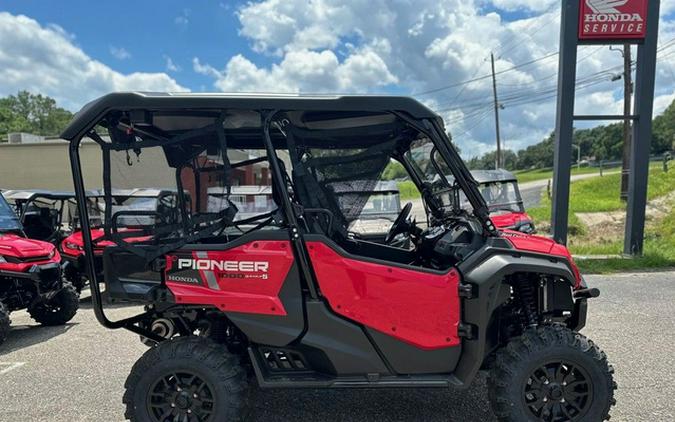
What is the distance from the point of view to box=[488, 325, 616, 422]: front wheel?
2.81 meters

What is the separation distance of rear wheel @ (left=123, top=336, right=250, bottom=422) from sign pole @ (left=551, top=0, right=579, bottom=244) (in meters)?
8.48

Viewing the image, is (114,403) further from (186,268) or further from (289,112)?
(289,112)

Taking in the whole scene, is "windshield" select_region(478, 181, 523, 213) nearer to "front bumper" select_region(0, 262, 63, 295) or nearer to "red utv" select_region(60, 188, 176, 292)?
"red utv" select_region(60, 188, 176, 292)

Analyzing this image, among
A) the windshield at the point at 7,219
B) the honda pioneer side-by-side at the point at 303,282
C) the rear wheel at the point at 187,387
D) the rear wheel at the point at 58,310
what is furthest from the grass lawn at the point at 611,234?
the windshield at the point at 7,219

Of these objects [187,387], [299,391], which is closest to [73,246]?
[299,391]

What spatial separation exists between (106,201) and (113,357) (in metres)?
2.37

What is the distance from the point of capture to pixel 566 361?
9.30ft

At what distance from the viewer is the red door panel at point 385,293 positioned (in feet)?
9.13

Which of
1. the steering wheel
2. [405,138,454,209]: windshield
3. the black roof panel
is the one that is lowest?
the steering wheel

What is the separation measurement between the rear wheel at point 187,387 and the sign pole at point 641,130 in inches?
377

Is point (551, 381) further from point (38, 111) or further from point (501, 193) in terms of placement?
point (38, 111)

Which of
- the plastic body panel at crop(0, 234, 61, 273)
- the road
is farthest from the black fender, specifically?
the plastic body panel at crop(0, 234, 61, 273)

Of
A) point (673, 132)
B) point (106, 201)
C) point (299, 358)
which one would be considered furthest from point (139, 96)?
point (673, 132)

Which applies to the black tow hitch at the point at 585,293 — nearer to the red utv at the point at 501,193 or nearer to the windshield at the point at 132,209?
the windshield at the point at 132,209
